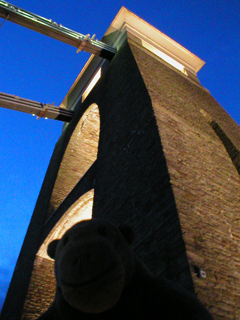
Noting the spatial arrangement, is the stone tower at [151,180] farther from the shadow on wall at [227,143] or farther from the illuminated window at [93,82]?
the illuminated window at [93,82]

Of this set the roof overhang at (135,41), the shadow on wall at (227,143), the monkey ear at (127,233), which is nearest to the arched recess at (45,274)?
the shadow on wall at (227,143)

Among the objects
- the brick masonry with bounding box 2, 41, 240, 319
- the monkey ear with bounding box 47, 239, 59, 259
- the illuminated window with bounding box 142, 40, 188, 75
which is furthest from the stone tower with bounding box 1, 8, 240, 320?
the monkey ear with bounding box 47, 239, 59, 259

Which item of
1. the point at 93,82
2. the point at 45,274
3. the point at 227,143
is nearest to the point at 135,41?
the point at 93,82

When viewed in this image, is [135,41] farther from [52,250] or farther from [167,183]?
[52,250]

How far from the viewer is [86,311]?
124 centimetres

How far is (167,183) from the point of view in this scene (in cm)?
373

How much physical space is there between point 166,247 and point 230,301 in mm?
904

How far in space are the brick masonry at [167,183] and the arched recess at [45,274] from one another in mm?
27

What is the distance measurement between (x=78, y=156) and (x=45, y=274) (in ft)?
13.9

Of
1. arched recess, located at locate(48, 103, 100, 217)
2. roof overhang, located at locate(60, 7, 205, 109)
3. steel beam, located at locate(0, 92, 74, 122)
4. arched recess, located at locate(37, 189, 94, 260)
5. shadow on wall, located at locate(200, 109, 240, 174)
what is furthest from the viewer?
roof overhang, located at locate(60, 7, 205, 109)

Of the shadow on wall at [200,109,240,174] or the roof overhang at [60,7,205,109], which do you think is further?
the roof overhang at [60,7,205,109]

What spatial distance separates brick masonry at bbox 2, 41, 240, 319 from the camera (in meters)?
3.17

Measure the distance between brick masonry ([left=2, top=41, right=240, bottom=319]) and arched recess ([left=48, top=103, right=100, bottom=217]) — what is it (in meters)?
0.96

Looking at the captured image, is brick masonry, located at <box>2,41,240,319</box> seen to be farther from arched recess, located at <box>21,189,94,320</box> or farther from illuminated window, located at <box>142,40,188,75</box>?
illuminated window, located at <box>142,40,188,75</box>
